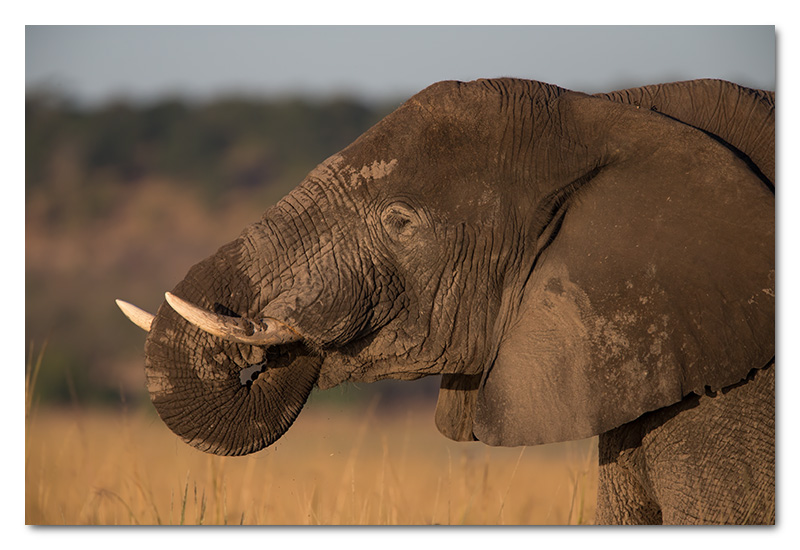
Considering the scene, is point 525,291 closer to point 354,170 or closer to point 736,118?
point 354,170

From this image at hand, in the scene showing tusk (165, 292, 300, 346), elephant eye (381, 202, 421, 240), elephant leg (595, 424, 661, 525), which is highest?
elephant eye (381, 202, 421, 240)

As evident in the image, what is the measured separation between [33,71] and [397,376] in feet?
5.84

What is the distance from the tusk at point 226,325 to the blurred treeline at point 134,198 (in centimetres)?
1070

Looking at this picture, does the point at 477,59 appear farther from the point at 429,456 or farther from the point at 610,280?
the point at 429,456

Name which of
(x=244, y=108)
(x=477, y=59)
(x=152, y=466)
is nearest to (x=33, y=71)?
(x=477, y=59)

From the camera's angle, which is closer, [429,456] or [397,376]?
[397,376]

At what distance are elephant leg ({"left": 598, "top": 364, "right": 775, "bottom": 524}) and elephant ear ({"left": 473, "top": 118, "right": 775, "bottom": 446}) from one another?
3.7 inches

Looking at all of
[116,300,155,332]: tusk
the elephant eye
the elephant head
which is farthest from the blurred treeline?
the elephant eye

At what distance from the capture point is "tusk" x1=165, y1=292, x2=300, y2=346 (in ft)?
9.73

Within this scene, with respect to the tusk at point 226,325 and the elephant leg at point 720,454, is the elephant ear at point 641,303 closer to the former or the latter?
the elephant leg at point 720,454

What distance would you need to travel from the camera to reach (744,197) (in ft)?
9.87

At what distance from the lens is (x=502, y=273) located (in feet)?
10.4

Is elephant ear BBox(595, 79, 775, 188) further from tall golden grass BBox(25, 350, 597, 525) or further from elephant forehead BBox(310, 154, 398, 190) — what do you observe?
tall golden grass BBox(25, 350, 597, 525)

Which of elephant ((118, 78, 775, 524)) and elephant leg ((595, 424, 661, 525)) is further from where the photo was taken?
elephant leg ((595, 424, 661, 525))
